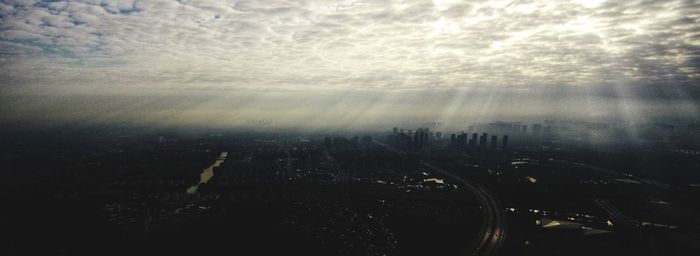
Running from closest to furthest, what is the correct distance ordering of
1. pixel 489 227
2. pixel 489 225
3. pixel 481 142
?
pixel 489 227, pixel 489 225, pixel 481 142

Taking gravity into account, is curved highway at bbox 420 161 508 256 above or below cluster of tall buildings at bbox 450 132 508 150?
below

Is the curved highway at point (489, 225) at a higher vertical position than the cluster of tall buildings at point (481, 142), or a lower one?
lower

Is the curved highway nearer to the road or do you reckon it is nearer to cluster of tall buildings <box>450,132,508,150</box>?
the road

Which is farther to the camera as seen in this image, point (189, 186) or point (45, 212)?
point (189, 186)

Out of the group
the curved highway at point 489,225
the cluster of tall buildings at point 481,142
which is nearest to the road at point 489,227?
the curved highway at point 489,225

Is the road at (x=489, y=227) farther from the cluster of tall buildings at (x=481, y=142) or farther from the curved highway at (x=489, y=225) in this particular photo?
the cluster of tall buildings at (x=481, y=142)

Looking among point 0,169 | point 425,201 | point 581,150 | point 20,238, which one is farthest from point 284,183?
point 581,150

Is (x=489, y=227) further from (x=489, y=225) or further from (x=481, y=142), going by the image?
(x=481, y=142)

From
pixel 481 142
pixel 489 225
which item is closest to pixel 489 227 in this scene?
pixel 489 225

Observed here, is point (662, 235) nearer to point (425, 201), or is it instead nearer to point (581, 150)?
point (425, 201)

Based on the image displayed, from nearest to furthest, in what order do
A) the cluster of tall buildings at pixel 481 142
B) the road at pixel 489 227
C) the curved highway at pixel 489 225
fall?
the road at pixel 489 227 → the curved highway at pixel 489 225 → the cluster of tall buildings at pixel 481 142

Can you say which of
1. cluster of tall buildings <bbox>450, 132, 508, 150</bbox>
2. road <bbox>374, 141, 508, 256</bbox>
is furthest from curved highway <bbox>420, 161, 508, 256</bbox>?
cluster of tall buildings <bbox>450, 132, 508, 150</bbox>
